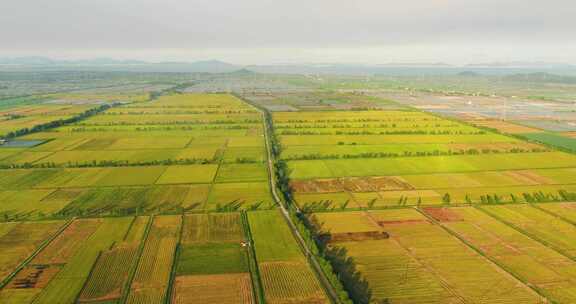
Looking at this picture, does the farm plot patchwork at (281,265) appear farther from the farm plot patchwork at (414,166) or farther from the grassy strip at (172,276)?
the farm plot patchwork at (414,166)

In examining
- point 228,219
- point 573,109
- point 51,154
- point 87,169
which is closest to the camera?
point 228,219

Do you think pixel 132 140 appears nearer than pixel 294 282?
No

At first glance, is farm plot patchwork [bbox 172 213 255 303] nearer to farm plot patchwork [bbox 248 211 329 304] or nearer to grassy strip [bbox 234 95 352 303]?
farm plot patchwork [bbox 248 211 329 304]

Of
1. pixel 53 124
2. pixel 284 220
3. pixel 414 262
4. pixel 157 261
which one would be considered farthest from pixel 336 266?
pixel 53 124

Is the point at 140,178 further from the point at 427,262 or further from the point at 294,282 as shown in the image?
the point at 427,262

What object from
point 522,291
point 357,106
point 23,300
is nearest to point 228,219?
point 23,300

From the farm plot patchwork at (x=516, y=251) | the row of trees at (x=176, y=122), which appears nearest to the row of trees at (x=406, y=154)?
the farm plot patchwork at (x=516, y=251)

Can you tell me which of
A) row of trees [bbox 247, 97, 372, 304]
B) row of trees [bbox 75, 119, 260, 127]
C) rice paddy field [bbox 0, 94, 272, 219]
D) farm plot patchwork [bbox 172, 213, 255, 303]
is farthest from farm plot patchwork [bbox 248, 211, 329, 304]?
row of trees [bbox 75, 119, 260, 127]

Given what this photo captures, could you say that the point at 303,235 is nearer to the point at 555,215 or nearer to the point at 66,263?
the point at 66,263

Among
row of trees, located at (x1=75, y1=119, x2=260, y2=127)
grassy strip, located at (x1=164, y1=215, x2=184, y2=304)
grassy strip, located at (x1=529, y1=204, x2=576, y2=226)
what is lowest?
grassy strip, located at (x1=164, y1=215, x2=184, y2=304)
